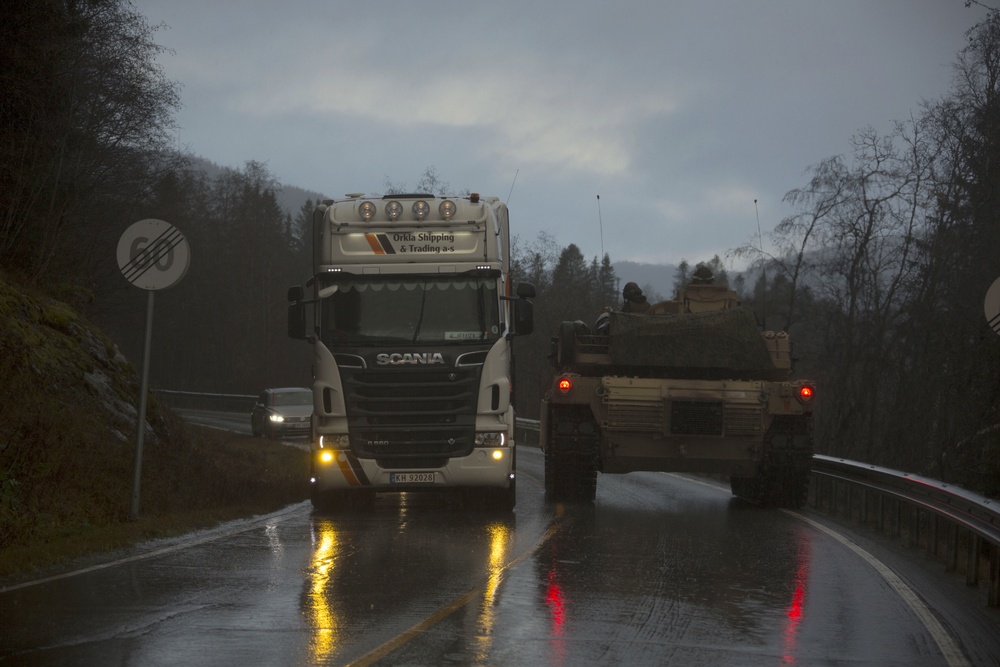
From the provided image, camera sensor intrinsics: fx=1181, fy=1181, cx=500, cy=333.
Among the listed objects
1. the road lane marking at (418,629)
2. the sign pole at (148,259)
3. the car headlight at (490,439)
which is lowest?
the road lane marking at (418,629)

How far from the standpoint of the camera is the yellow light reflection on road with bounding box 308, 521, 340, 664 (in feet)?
22.2

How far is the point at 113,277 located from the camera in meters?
40.1

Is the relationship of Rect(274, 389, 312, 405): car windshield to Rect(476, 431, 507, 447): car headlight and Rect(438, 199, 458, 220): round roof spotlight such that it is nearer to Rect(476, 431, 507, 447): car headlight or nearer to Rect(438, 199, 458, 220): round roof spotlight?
Rect(438, 199, 458, 220): round roof spotlight

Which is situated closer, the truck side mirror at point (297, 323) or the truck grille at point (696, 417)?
the truck side mirror at point (297, 323)

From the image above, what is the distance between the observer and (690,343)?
53.9 feet

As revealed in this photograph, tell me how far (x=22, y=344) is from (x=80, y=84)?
12.7 metres

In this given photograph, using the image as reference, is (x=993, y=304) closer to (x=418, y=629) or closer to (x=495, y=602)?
(x=495, y=602)

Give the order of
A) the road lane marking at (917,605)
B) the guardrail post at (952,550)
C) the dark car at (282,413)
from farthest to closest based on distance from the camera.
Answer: the dark car at (282,413), the guardrail post at (952,550), the road lane marking at (917,605)

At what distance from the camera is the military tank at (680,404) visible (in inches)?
632

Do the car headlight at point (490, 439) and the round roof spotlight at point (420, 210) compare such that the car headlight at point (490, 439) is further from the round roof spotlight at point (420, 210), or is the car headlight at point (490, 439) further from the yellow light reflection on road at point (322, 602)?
the round roof spotlight at point (420, 210)

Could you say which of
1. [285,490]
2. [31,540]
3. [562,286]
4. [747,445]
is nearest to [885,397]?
[747,445]

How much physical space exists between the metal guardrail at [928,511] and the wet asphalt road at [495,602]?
0.42m

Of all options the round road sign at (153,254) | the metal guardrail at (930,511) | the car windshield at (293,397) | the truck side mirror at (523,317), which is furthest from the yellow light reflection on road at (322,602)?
the car windshield at (293,397)

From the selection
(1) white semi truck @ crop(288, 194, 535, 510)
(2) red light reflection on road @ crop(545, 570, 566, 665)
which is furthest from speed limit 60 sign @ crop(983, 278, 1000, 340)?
(1) white semi truck @ crop(288, 194, 535, 510)
